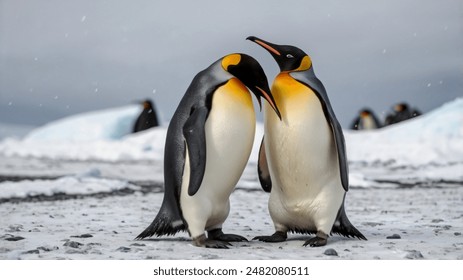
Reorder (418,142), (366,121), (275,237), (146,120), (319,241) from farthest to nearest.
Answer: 1. (366,121)
2. (146,120)
3. (418,142)
4. (275,237)
5. (319,241)

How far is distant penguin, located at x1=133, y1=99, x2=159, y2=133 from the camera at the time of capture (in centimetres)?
901

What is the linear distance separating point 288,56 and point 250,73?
0.50 feet

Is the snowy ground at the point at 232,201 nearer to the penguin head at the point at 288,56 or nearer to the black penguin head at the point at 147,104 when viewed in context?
the penguin head at the point at 288,56

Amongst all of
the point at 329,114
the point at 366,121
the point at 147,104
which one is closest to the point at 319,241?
the point at 329,114

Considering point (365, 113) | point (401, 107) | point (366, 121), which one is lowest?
point (366, 121)

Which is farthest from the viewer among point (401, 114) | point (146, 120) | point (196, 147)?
point (401, 114)

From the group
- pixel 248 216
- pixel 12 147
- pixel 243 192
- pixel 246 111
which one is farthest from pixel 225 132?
pixel 12 147

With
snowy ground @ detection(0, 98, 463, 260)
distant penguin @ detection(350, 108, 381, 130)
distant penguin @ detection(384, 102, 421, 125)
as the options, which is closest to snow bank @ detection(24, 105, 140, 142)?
snowy ground @ detection(0, 98, 463, 260)

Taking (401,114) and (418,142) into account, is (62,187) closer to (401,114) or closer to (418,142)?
(418,142)

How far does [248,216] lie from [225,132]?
38.7 inches

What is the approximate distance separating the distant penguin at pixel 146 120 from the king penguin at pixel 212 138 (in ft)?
23.3

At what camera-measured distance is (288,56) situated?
1938 millimetres

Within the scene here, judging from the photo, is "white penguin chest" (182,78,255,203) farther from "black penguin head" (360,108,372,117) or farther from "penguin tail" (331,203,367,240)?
"black penguin head" (360,108,372,117)
